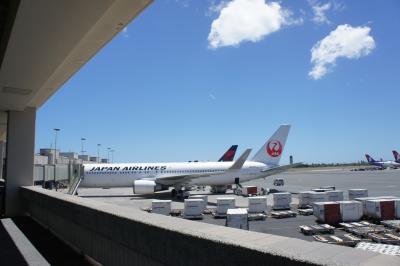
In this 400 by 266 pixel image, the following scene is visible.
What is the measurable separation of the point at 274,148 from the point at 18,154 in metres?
Answer: 27.4

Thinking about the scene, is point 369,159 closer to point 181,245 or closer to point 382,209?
point 382,209

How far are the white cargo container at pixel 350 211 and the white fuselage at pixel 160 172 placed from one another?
17.3m

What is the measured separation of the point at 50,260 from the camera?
746 cm

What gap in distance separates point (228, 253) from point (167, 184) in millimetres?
30996

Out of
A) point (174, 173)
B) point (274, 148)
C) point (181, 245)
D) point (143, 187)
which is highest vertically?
point (274, 148)

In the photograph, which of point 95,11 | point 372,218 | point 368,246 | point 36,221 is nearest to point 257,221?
point 372,218

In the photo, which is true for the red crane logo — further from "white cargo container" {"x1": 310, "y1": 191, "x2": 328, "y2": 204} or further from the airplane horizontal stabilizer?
"white cargo container" {"x1": 310, "y1": 191, "x2": 328, "y2": 204}

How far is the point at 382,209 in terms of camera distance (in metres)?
18.1

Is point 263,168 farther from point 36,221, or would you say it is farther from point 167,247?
point 167,247

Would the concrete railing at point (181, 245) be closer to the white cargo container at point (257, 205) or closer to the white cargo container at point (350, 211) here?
the white cargo container at point (350, 211)

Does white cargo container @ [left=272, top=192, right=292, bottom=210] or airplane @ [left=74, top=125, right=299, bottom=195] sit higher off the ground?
airplane @ [left=74, top=125, right=299, bottom=195]

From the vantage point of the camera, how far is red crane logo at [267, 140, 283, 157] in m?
38.8

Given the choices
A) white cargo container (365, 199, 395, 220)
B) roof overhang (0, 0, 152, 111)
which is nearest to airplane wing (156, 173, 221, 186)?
white cargo container (365, 199, 395, 220)

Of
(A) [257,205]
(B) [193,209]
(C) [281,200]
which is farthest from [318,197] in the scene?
(B) [193,209]
